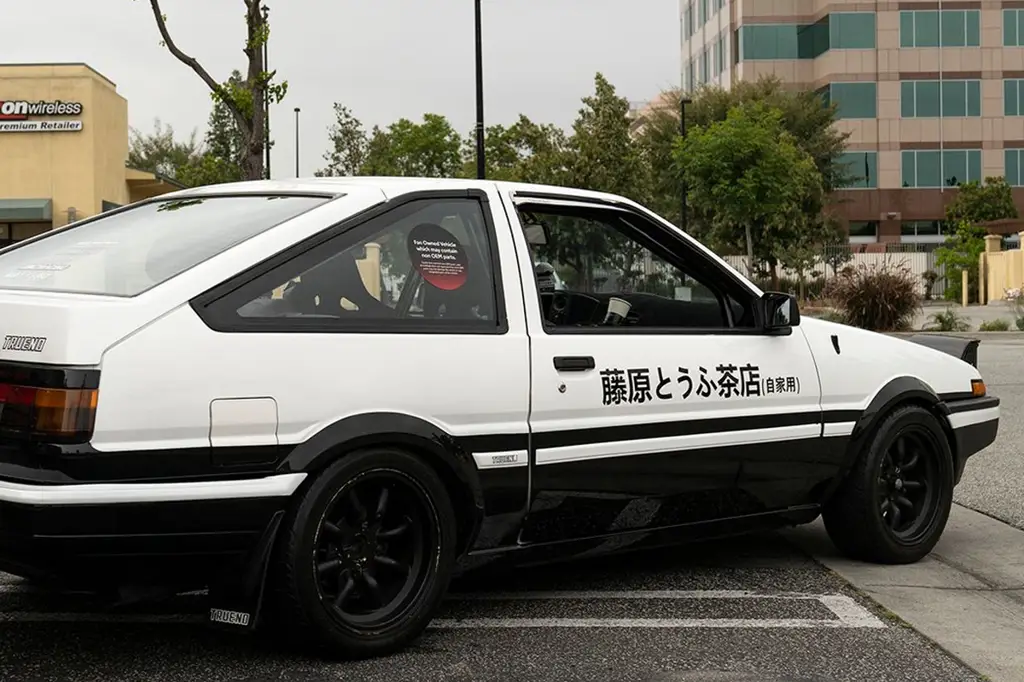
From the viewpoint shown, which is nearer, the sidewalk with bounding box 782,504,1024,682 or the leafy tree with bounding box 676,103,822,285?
the sidewalk with bounding box 782,504,1024,682

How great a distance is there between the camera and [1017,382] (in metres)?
16.0

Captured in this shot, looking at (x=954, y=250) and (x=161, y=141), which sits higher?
(x=161, y=141)

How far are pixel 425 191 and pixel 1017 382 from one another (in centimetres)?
1277

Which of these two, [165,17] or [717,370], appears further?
[165,17]

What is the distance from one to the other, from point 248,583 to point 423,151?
2012 inches

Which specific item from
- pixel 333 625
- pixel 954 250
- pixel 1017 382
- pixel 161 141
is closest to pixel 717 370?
pixel 333 625

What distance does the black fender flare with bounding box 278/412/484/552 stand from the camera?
4258 millimetres

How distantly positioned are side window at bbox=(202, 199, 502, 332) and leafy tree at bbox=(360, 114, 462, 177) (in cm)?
4857

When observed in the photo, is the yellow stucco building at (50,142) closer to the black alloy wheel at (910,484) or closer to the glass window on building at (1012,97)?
the black alloy wheel at (910,484)

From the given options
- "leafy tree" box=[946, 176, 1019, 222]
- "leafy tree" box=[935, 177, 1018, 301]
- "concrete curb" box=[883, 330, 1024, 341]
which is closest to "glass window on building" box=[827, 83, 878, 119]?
"leafy tree" box=[935, 177, 1018, 301]

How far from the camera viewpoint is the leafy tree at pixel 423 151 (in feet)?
177

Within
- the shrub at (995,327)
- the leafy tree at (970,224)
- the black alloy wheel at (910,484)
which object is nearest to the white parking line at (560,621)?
the black alloy wheel at (910,484)

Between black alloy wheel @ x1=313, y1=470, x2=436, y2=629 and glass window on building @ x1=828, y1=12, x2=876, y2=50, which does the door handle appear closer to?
black alloy wheel @ x1=313, y1=470, x2=436, y2=629

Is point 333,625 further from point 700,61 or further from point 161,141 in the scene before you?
point 161,141
